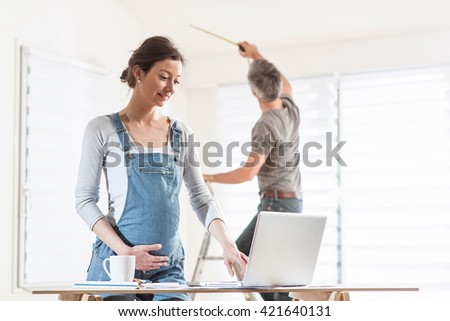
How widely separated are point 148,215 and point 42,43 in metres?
2.75

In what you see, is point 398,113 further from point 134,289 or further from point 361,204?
point 134,289

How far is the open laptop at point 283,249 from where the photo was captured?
7.00 ft

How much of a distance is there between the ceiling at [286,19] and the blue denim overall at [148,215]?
3202mm

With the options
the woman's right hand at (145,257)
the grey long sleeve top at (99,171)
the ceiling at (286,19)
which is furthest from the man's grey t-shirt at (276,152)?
the woman's right hand at (145,257)

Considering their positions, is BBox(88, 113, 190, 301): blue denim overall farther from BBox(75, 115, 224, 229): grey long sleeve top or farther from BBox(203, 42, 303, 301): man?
BBox(203, 42, 303, 301): man

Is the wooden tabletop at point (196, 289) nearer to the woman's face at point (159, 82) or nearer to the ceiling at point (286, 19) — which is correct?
the woman's face at point (159, 82)

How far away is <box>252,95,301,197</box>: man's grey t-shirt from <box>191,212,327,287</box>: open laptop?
2452 mm

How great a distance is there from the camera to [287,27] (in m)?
5.80

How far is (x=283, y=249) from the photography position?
219 cm

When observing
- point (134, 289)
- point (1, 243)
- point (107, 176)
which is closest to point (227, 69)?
point (1, 243)

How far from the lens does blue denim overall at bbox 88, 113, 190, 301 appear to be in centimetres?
250

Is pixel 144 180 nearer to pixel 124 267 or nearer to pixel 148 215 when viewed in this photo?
pixel 148 215

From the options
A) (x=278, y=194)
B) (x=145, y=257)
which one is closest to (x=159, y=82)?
(x=145, y=257)

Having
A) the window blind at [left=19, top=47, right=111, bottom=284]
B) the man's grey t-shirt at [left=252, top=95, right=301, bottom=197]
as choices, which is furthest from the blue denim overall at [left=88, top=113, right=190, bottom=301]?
the window blind at [left=19, top=47, right=111, bottom=284]
